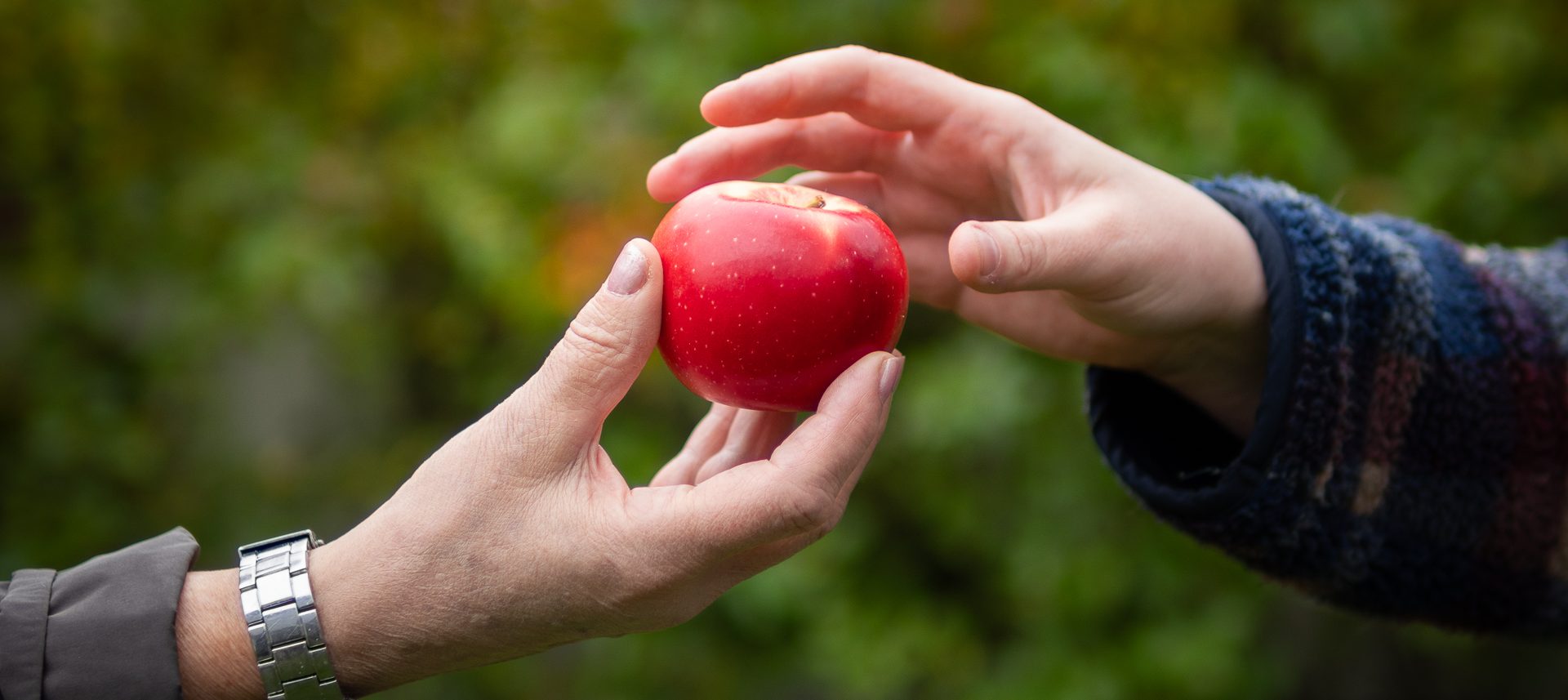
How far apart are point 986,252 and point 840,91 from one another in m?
0.39

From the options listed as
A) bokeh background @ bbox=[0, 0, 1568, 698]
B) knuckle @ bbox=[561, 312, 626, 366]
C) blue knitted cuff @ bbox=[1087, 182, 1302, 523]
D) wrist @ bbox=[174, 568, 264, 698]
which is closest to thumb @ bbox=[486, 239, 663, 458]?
knuckle @ bbox=[561, 312, 626, 366]

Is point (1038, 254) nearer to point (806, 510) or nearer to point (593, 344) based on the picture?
point (806, 510)

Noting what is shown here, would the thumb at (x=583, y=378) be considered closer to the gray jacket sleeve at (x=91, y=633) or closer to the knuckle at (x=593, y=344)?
the knuckle at (x=593, y=344)

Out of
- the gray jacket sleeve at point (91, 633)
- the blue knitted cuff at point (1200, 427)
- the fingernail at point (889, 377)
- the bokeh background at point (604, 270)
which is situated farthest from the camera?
the bokeh background at point (604, 270)

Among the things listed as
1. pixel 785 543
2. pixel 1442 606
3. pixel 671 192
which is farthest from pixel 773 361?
pixel 1442 606

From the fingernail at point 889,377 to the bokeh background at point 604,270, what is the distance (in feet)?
3.77

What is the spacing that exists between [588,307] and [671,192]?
44 centimetres

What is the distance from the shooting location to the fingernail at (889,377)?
1.25m

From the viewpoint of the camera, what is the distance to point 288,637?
119cm

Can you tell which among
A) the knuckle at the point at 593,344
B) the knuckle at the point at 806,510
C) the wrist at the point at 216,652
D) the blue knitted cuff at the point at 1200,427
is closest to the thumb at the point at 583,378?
the knuckle at the point at 593,344

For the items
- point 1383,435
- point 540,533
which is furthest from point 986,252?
→ point 1383,435

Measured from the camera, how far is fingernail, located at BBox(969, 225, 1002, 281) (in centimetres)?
121

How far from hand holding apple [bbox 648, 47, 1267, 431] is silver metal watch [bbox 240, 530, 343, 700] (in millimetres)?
715

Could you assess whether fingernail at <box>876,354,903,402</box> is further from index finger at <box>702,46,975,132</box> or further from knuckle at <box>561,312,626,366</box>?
index finger at <box>702,46,975,132</box>
